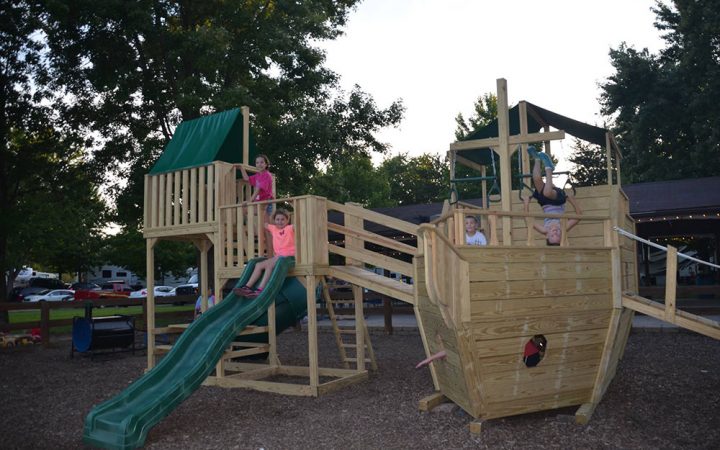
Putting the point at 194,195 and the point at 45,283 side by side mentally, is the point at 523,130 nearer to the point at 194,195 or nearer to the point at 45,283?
the point at 194,195

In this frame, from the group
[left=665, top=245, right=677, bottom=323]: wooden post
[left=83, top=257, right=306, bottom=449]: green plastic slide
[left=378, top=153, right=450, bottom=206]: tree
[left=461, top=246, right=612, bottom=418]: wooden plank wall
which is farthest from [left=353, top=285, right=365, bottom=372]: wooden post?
[left=378, top=153, right=450, bottom=206]: tree

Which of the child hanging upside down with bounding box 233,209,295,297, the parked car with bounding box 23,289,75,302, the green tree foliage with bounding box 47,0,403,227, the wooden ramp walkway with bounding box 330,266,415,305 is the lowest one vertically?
the parked car with bounding box 23,289,75,302

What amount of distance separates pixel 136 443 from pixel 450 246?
3.74m

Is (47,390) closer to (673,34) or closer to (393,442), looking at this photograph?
(393,442)

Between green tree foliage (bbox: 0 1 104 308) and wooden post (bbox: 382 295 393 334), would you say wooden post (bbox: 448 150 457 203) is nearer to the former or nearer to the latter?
wooden post (bbox: 382 295 393 334)

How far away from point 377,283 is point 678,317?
155 inches

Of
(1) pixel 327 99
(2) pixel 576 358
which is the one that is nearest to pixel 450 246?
(2) pixel 576 358

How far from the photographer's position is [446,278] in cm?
574

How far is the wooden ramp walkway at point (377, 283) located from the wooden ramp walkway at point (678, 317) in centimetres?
293

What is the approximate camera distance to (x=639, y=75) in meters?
31.2

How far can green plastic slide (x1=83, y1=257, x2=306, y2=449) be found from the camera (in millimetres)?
5906

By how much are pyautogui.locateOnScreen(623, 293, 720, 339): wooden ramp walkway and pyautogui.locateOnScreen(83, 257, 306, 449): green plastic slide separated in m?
4.71

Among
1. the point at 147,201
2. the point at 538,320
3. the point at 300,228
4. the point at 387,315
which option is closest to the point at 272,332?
the point at 300,228

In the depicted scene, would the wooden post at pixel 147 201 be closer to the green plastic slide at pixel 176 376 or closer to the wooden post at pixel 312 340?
the green plastic slide at pixel 176 376
